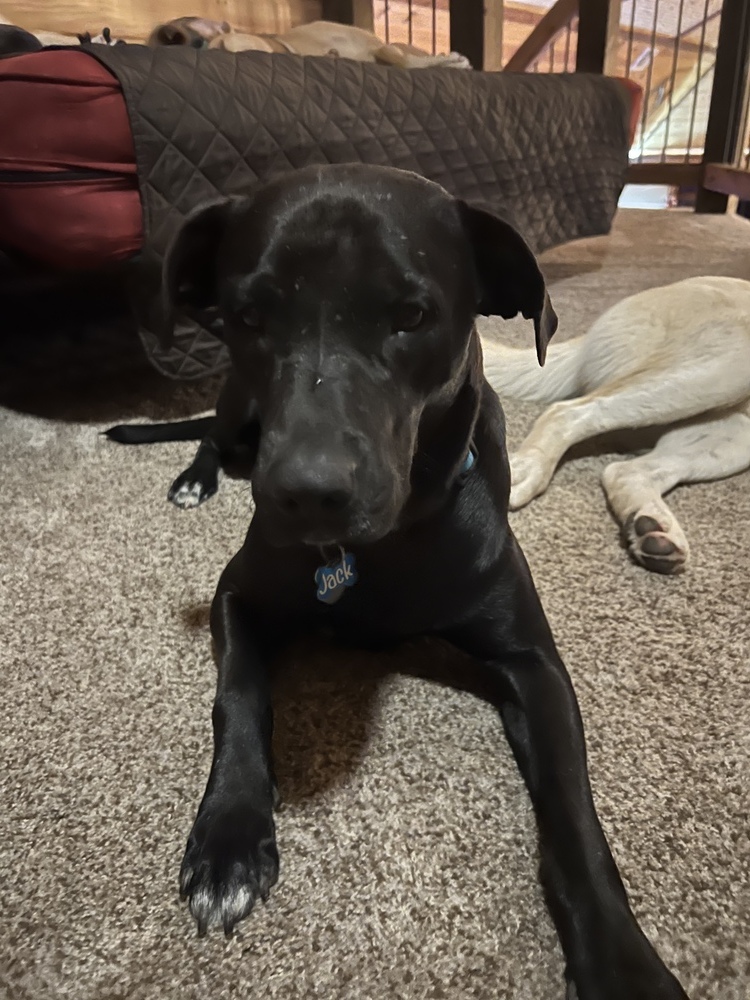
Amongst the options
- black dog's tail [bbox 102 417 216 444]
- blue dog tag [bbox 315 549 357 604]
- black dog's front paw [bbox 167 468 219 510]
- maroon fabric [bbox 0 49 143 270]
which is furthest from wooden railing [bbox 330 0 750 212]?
blue dog tag [bbox 315 549 357 604]

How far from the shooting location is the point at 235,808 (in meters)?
0.83

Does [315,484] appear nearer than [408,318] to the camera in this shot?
Yes

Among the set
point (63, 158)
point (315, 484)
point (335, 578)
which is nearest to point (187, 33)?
point (63, 158)

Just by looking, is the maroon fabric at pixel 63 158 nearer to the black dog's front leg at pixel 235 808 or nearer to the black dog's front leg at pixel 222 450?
the black dog's front leg at pixel 222 450

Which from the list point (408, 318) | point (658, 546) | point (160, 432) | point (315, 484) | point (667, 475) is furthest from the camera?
point (160, 432)

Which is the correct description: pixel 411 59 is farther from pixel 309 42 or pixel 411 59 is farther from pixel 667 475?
pixel 667 475

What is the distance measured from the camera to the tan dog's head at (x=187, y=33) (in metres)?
2.86

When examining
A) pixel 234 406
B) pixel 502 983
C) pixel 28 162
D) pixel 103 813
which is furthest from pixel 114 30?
pixel 502 983

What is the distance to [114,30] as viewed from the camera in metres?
3.44

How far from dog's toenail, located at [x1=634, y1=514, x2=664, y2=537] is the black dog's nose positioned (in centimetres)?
81

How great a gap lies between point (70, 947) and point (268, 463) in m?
0.51

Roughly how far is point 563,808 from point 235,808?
35 centimetres

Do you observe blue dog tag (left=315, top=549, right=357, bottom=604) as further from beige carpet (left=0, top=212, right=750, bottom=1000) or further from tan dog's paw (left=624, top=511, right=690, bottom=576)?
tan dog's paw (left=624, top=511, right=690, bottom=576)

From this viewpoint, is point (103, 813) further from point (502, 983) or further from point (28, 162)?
point (28, 162)
